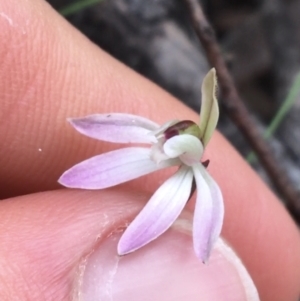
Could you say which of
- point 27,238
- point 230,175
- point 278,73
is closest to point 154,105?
point 230,175

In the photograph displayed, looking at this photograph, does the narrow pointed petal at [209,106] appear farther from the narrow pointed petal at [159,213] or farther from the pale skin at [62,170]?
the pale skin at [62,170]

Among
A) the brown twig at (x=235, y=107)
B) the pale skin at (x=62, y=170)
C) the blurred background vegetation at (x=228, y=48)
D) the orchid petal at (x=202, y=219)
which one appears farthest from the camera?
the blurred background vegetation at (x=228, y=48)

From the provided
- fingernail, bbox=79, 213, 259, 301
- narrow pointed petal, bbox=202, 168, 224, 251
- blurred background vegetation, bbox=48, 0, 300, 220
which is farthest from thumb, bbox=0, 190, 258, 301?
blurred background vegetation, bbox=48, 0, 300, 220

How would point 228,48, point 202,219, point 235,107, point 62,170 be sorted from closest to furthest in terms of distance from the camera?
point 202,219, point 62,170, point 235,107, point 228,48

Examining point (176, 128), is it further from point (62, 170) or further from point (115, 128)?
point (62, 170)

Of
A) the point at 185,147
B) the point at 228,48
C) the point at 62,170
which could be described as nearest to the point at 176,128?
the point at 185,147

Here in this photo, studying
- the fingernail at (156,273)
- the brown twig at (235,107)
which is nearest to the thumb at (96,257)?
the fingernail at (156,273)
